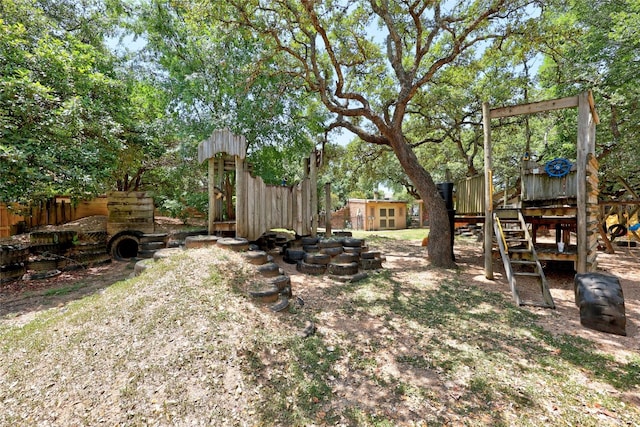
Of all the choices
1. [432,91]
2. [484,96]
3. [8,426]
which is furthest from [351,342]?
[484,96]

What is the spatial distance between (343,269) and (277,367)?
151 inches

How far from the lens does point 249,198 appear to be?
6910mm

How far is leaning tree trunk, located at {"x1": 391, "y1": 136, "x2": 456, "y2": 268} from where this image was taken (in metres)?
7.71

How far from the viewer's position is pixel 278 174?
11.8m

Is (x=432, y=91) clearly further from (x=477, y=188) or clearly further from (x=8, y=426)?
(x=8, y=426)

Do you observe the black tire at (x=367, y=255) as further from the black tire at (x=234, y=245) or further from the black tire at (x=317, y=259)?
the black tire at (x=234, y=245)

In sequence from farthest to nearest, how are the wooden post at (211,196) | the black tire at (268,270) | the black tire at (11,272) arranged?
1. the wooden post at (211,196)
2. the black tire at (11,272)
3. the black tire at (268,270)

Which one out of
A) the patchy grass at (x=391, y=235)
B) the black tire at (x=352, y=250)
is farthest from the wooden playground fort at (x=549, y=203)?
the patchy grass at (x=391, y=235)

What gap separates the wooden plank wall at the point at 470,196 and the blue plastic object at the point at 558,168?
1.57 m

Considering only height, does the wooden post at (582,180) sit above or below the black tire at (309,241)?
above

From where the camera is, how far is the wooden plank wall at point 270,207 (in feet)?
22.3

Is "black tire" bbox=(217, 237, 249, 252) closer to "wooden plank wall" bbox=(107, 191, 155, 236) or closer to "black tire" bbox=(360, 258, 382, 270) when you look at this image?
"black tire" bbox=(360, 258, 382, 270)

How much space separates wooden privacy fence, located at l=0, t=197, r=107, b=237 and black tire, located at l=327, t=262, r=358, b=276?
8.09 metres

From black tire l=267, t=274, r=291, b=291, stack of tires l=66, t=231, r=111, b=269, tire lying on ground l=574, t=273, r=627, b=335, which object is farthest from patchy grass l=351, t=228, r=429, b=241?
stack of tires l=66, t=231, r=111, b=269
